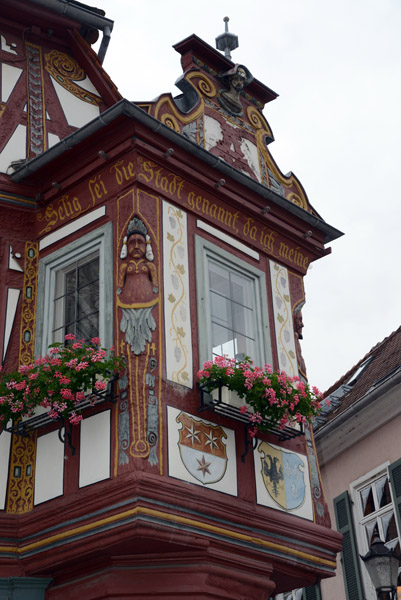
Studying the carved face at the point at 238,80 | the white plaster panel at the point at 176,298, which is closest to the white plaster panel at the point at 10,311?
the white plaster panel at the point at 176,298

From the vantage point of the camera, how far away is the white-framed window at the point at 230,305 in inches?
380

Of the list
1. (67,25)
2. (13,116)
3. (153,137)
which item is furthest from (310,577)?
(67,25)

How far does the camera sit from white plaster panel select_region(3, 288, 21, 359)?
9.56 m

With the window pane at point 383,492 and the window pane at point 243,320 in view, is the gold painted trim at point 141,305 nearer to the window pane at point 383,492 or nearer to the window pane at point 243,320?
→ the window pane at point 243,320

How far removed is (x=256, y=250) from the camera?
10.7m

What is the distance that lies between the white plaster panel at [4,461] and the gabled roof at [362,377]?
603 centimetres

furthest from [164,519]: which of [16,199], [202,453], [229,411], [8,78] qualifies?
[8,78]

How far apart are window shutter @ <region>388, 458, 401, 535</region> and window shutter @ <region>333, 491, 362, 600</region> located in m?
1.14

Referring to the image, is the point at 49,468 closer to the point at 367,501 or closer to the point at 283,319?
the point at 283,319

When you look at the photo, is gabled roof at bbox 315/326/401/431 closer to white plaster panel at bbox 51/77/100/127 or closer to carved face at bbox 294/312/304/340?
carved face at bbox 294/312/304/340

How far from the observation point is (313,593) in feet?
45.9

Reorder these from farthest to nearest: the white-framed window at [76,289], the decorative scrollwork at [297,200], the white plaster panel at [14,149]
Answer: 1. the decorative scrollwork at [297,200]
2. the white plaster panel at [14,149]
3. the white-framed window at [76,289]

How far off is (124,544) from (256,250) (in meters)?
3.88

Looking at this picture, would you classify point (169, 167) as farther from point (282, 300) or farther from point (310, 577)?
point (310, 577)
